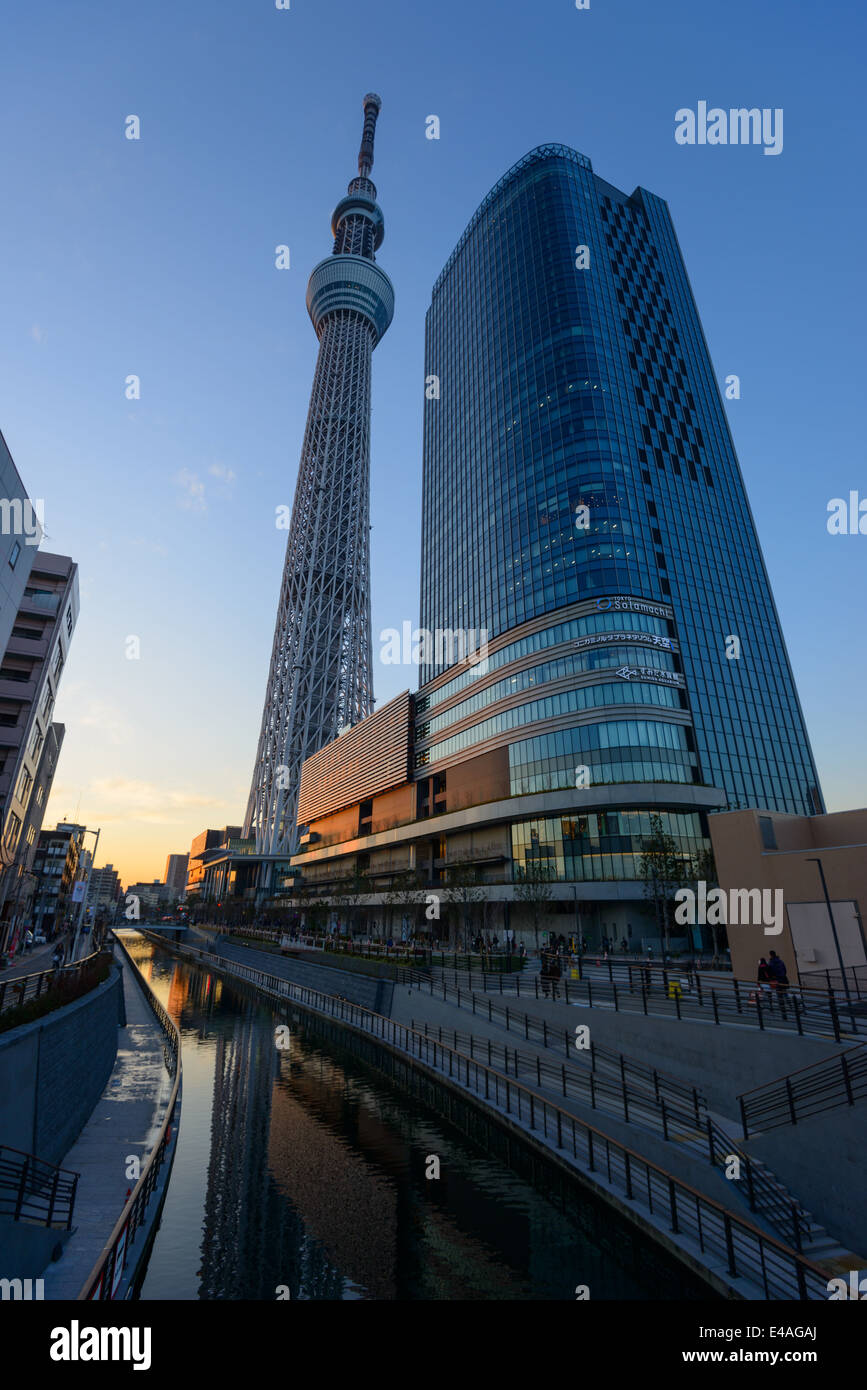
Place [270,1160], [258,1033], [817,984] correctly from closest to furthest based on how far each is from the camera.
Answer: [270,1160] < [817,984] < [258,1033]

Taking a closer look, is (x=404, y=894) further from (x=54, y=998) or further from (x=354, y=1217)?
(x=354, y=1217)

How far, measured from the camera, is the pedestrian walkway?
38.9 ft

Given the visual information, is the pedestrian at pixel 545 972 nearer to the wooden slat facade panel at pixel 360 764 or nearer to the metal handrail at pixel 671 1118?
the metal handrail at pixel 671 1118

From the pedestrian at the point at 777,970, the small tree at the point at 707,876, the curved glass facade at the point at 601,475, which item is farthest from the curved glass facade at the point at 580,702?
the pedestrian at the point at 777,970

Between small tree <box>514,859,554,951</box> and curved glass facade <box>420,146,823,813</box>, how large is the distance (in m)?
9.05

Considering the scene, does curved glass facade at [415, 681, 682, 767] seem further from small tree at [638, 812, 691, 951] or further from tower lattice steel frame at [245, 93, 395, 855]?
tower lattice steel frame at [245, 93, 395, 855]

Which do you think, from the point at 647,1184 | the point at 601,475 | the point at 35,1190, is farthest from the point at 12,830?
the point at 601,475

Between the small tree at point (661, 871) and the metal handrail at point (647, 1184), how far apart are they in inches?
870

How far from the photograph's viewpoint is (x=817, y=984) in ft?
68.9

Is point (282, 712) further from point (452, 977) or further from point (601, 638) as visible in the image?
point (452, 977)

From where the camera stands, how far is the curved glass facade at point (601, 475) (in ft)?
204

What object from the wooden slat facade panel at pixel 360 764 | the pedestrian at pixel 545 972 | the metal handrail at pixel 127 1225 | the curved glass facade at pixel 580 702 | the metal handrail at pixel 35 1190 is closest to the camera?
the metal handrail at pixel 127 1225
